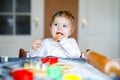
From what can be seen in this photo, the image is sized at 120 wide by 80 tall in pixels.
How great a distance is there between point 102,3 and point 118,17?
11.5 inches

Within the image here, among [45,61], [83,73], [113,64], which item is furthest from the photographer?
[45,61]

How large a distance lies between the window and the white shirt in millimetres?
1773

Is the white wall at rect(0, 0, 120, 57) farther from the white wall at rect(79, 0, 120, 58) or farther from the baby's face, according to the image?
the baby's face

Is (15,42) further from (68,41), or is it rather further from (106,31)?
(68,41)

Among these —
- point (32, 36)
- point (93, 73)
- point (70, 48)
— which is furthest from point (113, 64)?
point (32, 36)

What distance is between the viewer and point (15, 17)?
3.24 m

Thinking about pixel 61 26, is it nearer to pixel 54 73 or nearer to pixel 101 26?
pixel 54 73

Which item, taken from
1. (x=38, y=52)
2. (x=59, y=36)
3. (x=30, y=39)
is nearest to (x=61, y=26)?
(x=59, y=36)

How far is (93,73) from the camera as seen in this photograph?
0.84 m

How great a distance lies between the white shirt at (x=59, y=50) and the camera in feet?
4.73

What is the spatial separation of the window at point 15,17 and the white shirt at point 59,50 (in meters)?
1.77

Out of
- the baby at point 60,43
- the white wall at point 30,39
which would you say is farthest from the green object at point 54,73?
the white wall at point 30,39

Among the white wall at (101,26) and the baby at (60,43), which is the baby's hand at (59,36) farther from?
the white wall at (101,26)

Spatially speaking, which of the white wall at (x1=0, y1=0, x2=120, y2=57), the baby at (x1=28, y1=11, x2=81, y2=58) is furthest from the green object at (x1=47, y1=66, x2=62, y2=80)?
the white wall at (x1=0, y1=0, x2=120, y2=57)
